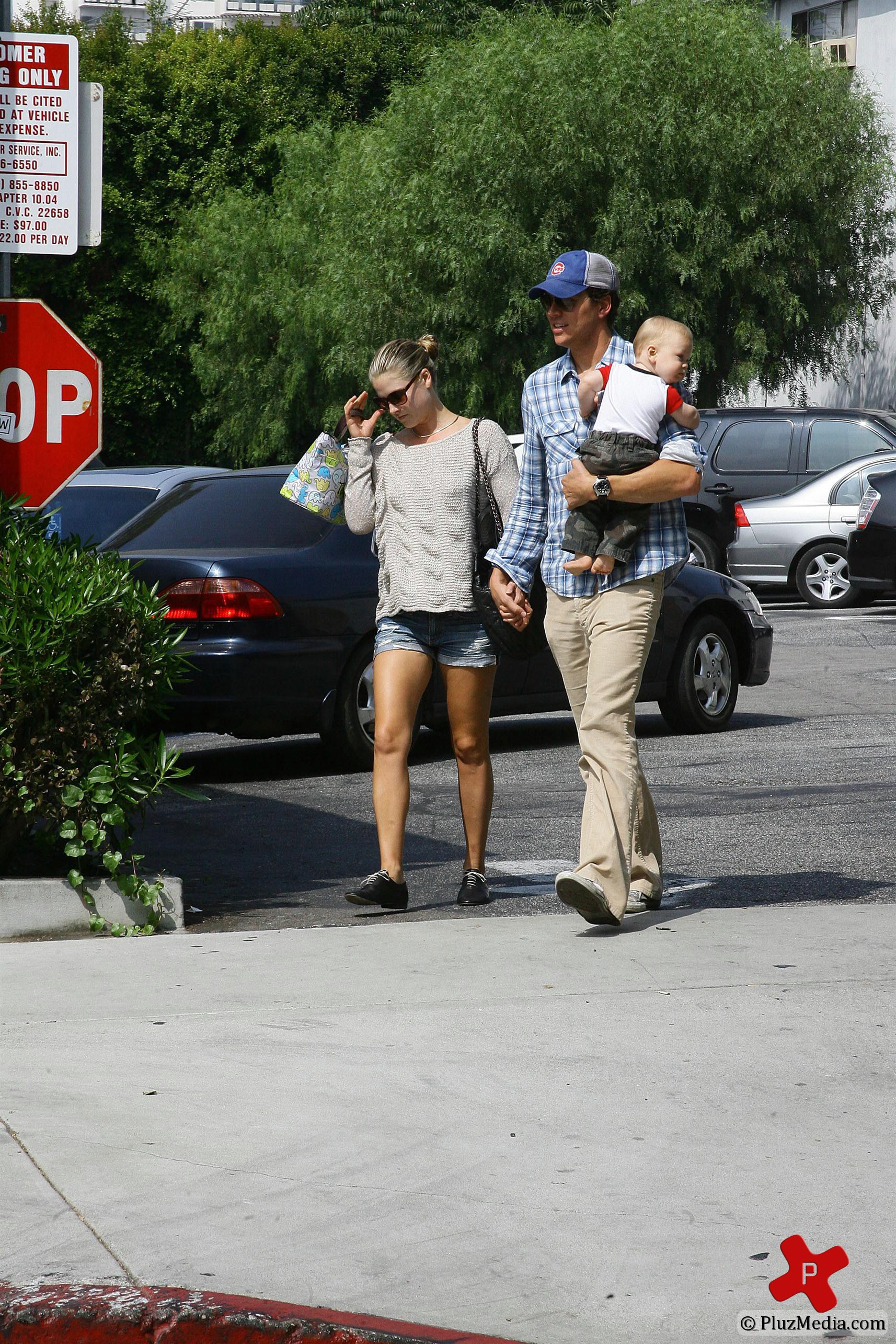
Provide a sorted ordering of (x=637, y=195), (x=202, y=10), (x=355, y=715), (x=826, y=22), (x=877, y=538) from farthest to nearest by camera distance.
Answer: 1. (x=202, y=10)
2. (x=826, y=22)
3. (x=637, y=195)
4. (x=877, y=538)
5. (x=355, y=715)

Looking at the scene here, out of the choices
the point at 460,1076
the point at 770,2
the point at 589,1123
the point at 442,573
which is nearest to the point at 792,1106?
the point at 589,1123

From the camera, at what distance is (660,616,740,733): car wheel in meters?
11.0

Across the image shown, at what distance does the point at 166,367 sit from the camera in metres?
46.2

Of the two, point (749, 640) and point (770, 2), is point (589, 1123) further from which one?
point (770, 2)

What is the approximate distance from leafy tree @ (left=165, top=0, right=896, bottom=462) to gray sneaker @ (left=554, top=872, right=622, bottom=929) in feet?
78.0

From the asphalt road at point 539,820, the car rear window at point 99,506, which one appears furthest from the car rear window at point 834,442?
the car rear window at point 99,506

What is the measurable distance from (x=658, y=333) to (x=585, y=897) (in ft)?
5.43

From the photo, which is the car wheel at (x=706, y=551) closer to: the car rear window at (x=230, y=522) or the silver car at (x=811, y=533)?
the silver car at (x=811, y=533)

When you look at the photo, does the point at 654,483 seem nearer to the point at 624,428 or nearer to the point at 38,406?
the point at 624,428

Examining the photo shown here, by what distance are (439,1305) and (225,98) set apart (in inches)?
1856

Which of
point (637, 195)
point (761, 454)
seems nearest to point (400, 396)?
point (761, 454)

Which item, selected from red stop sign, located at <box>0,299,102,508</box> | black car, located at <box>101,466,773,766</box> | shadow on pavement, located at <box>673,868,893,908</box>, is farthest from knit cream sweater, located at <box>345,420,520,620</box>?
black car, located at <box>101,466,773,766</box>

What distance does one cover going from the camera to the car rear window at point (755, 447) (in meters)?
21.3

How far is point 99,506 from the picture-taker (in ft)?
44.5
